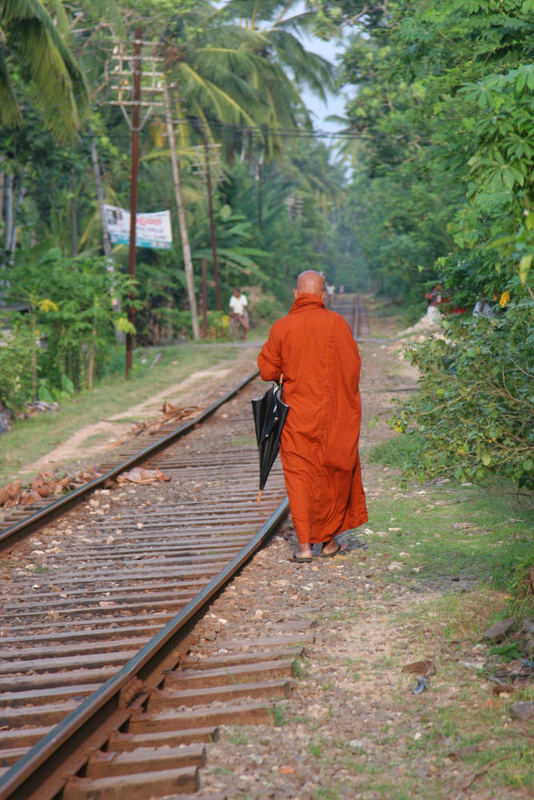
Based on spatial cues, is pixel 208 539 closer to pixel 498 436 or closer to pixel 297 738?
pixel 498 436

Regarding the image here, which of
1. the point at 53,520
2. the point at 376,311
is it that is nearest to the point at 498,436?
the point at 53,520

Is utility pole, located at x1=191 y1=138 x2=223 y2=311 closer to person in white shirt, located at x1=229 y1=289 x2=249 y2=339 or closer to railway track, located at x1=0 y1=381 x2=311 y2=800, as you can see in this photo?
person in white shirt, located at x1=229 y1=289 x2=249 y2=339

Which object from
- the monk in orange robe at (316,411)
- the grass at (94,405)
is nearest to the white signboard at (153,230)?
the grass at (94,405)

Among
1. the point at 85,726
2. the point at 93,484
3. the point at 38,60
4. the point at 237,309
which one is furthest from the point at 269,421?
the point at 237,309

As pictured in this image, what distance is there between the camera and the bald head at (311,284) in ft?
21.9

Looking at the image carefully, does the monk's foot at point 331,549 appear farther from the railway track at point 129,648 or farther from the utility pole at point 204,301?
the utility pole at point 204,301

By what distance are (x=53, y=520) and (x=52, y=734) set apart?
488 centimetres

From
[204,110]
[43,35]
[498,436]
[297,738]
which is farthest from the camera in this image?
[204,110]

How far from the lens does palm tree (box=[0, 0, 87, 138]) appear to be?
14695 mm

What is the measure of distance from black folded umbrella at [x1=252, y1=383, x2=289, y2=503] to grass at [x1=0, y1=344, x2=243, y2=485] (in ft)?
19.2

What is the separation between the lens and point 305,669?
466 cm

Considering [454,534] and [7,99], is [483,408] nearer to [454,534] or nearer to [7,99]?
[454,534]

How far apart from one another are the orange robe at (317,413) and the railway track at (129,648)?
594 millimetres

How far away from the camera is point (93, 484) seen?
950 centimetres
